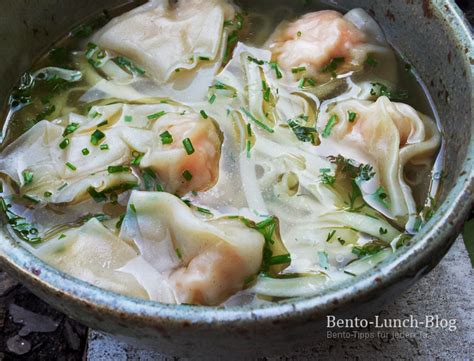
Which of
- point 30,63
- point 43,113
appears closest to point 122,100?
point 43,113

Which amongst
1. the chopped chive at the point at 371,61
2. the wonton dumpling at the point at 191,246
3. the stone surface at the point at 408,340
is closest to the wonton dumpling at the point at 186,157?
the wonton dumpling at the point at 191,246

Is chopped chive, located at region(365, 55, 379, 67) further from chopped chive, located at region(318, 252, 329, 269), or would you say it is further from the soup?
chopped chive, located at region(318, 252, 329, 269)

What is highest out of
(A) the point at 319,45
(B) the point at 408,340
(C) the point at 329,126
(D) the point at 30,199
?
(A) the point at 319,45

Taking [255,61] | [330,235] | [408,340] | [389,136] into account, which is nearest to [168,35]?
[255,61]

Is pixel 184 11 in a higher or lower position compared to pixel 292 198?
higher

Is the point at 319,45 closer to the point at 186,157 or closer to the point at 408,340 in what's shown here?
the point at 186,157

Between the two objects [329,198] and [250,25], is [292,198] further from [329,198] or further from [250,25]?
[250,25]

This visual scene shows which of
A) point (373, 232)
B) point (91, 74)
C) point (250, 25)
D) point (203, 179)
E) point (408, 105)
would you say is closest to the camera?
point (373, 232)
